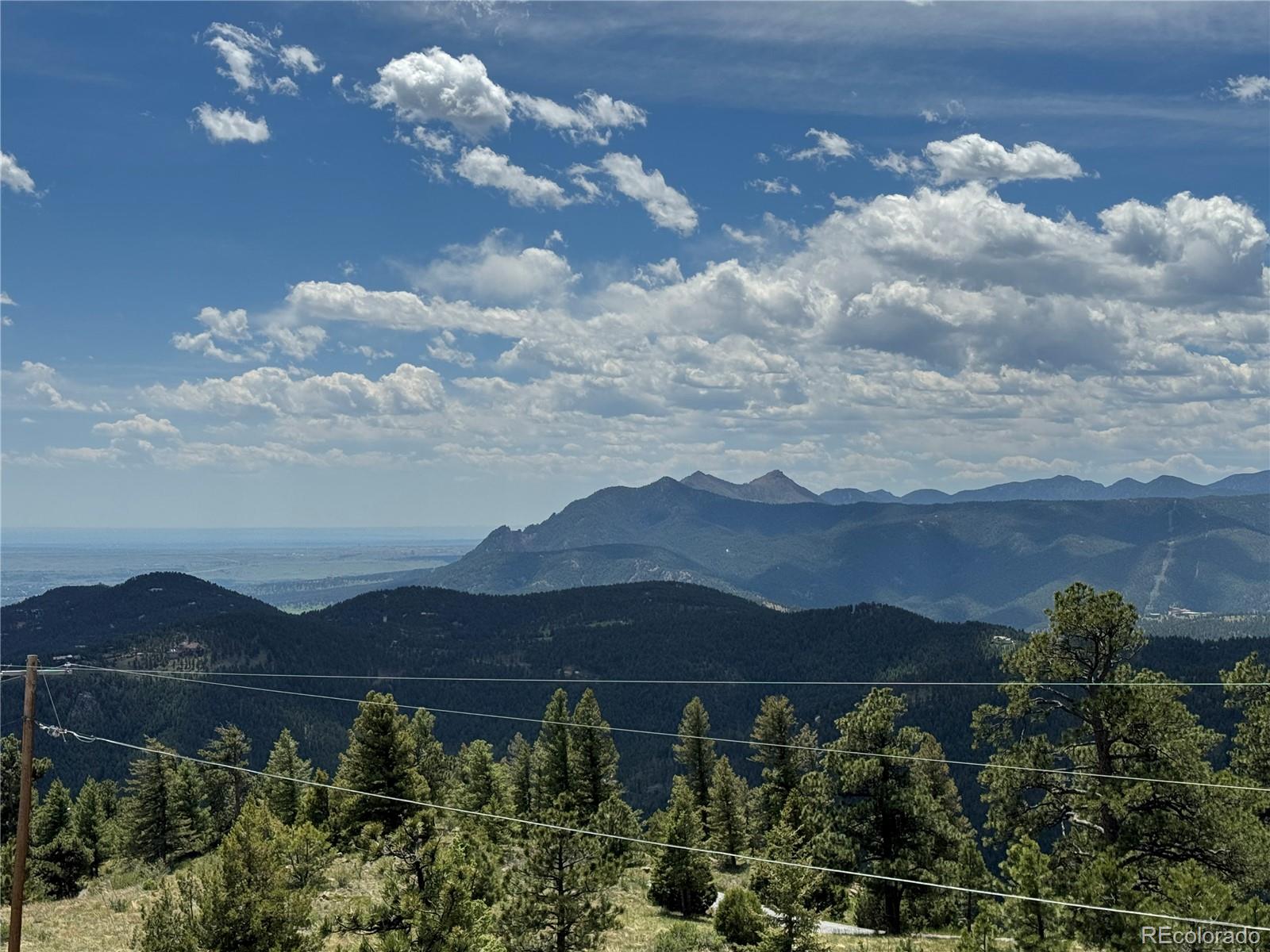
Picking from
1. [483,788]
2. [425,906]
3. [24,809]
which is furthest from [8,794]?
[425,906]

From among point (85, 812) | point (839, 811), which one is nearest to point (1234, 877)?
point (839, 811)

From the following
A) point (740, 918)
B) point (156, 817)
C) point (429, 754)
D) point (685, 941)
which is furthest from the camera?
point (156, 817)

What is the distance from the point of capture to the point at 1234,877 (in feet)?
81.0

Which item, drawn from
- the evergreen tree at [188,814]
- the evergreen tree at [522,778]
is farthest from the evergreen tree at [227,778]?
the evergreen tree at [522,778]

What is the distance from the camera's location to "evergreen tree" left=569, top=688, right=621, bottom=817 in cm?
5634

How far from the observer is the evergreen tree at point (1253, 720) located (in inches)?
1374

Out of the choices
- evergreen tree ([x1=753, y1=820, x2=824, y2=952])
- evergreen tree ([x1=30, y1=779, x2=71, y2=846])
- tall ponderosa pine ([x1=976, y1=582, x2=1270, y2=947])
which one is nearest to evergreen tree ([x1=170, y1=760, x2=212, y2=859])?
evergreen tree ([x1=30, y1=779, x2=71, y2=846])

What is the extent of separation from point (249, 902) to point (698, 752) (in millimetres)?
44620

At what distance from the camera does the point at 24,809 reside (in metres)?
23.2

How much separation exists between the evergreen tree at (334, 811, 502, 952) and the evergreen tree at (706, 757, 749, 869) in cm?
3093

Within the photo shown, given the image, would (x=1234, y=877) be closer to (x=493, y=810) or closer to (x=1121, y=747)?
(x=1121, y=747)

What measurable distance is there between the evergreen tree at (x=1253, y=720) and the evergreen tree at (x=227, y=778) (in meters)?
66.5

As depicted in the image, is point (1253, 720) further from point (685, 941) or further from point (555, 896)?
point (555, 896)

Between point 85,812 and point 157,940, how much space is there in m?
53.4
